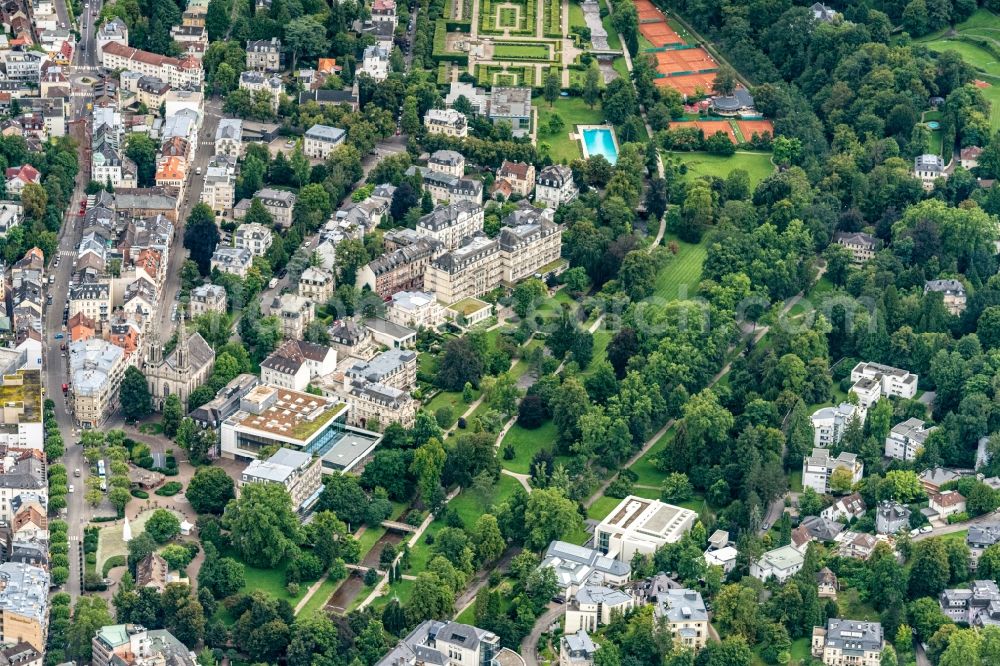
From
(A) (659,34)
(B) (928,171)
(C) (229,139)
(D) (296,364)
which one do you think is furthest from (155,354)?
(A) (659,34)

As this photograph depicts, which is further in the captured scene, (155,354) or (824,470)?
(155,354)

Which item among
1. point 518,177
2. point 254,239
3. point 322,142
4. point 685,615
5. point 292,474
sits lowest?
point 685,615

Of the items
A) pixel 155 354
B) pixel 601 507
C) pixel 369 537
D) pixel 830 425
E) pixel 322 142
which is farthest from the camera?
pixel 322 142

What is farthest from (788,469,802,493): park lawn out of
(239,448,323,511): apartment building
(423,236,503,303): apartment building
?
(423,236,503,303): apartment building

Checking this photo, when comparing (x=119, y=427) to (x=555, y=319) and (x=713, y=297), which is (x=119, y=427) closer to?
(x=555, y=319)

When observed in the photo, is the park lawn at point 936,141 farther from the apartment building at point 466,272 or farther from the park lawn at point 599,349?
the apartment building at point 466,272

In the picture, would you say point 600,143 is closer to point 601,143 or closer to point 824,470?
point 601,143

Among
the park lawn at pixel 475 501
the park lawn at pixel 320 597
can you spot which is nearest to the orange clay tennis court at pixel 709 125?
the park lawn at pixel 475 501
